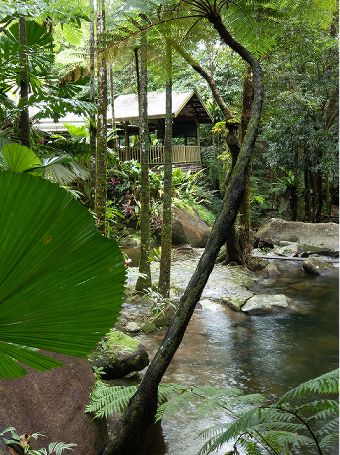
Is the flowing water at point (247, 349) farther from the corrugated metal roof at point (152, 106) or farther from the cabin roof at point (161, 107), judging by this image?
the cabin roof at point (161, 107)

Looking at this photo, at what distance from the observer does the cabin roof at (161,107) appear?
1612cm

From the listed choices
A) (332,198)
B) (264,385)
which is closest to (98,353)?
(264,385)

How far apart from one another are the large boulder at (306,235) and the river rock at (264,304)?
5182mm

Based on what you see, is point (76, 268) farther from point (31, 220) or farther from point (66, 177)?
point (66, 177)

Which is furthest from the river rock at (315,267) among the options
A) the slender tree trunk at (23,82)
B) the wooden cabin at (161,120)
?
the slender tree trunk at (23,82)

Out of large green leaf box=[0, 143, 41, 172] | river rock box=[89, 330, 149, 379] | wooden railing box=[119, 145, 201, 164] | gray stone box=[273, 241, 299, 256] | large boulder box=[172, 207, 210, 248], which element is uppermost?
wooden railing box=[119, 145, 201, 164]

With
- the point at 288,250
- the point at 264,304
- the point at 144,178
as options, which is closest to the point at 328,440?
the point at 144,178

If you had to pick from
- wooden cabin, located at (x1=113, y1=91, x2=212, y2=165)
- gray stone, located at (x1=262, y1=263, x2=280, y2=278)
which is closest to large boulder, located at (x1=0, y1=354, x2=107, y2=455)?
gray stone, located at (x1=262, y1=263, x2=280, y2=278)

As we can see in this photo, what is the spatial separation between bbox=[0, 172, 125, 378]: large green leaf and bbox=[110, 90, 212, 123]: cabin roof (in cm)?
1525

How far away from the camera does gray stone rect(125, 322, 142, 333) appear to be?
20.8 ft

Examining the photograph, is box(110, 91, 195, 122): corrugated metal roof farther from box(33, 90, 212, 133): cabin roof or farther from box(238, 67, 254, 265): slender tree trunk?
box(238, 67, 254, 265): slender tree trunk

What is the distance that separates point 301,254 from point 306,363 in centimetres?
713

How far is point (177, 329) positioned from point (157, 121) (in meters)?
17.0

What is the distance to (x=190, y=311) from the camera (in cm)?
193
